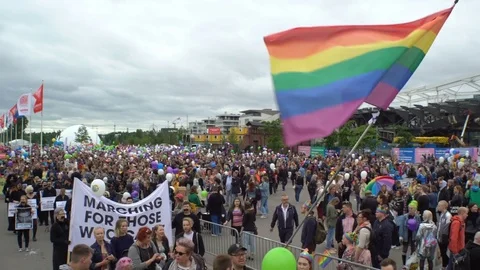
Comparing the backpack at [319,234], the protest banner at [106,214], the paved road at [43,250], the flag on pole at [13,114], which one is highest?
the flag on pole at [13,114]

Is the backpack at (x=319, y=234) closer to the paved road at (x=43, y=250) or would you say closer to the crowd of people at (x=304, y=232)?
the crowd of people at (x=304, y=232)

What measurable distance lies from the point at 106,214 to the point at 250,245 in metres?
3.23

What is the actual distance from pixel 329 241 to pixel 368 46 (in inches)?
298

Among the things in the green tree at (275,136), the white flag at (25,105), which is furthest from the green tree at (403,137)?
the white flag at (25,105)

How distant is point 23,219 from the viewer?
1066cm

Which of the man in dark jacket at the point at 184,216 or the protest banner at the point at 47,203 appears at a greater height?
the man in dark jacket at the point at 184,216

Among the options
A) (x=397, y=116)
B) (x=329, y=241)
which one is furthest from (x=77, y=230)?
(x=397, y=116)

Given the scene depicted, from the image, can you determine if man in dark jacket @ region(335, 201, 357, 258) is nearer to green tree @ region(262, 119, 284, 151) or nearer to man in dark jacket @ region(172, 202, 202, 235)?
man in dark jacket @ region(172, 202, 202, 235)

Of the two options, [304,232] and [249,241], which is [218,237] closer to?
[249,241]

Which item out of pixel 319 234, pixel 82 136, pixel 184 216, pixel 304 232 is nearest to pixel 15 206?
pixel 184 216

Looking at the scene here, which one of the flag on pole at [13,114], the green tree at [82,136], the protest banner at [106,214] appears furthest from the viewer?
the green tree at [82,136]

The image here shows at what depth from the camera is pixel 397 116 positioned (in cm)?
7838

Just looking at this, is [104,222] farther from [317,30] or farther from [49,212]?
[49,212]

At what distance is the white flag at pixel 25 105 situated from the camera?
27828 millimetres
